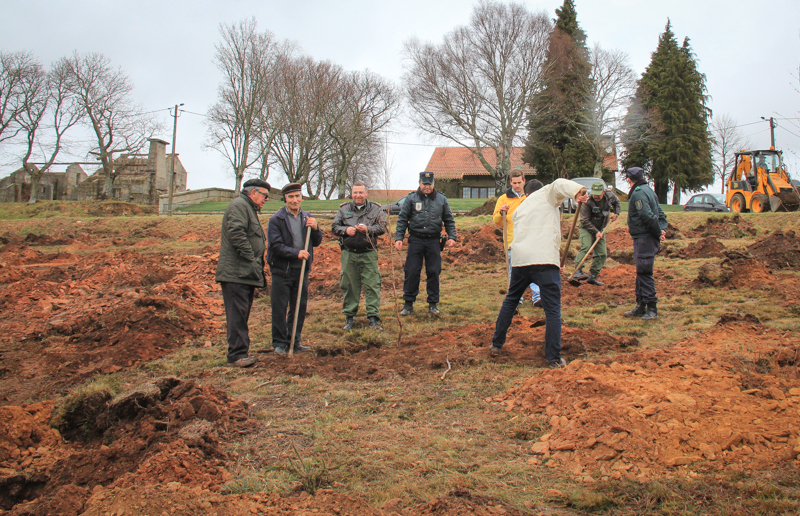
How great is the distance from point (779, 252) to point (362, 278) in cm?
795

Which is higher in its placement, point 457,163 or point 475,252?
point 457,163

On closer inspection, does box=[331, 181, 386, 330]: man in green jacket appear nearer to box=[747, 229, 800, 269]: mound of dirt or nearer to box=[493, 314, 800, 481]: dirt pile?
box=[493, 314, 800, 481]: dirt pile

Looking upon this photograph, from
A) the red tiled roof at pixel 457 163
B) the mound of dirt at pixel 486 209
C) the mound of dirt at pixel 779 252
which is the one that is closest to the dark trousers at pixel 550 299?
the mound of dirt at pixel 779 252

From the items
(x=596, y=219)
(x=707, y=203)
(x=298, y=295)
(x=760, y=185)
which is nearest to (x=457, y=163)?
(x=707, y=203)

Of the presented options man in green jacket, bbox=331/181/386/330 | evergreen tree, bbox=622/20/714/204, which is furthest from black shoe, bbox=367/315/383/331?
evergreen tree, bbox=622/20/714/204

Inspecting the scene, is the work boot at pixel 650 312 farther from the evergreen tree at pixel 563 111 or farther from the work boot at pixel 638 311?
the evergreen tree at pixel 563 111

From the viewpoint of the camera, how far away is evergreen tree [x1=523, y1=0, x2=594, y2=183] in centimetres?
3525

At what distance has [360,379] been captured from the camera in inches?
193

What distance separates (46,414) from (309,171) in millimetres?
40031

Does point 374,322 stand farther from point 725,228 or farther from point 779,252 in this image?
point 725,228

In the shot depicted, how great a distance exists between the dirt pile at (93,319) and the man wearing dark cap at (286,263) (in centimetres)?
146

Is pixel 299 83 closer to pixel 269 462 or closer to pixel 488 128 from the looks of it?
pixel 488 128

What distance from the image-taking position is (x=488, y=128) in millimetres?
35375

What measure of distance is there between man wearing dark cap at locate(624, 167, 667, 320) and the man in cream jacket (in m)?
2.37
